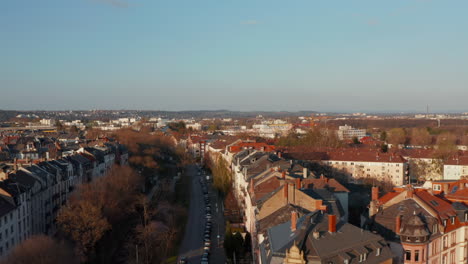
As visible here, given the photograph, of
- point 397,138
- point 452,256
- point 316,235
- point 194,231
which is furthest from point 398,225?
point 397,138

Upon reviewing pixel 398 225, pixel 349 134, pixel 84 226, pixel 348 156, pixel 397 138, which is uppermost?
pixel 398 225

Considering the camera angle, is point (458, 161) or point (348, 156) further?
point (348, 156)

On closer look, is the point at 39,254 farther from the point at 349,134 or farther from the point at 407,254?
the point at 349,134

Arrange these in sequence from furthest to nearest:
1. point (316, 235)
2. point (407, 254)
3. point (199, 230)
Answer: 1. point (199, 230)
2. point (407, 254)
3. point (316, 235)

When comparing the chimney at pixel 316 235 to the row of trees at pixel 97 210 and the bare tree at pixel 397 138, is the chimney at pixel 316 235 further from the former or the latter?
the bare tree at pixel 397 138

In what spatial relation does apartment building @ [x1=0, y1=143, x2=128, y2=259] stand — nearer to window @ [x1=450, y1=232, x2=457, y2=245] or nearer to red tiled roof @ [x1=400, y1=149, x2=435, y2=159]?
window @ [x1=450, y1=232, x2=457, y2=245]

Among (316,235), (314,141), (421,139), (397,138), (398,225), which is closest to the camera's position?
(316,235)

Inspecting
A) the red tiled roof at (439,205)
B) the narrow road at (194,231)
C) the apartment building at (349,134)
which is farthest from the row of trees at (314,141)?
the red tiled roof at (439,205)

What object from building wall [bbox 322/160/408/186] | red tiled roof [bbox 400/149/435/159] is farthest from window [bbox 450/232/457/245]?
red tiled roof [bbox 400/149/435/159]

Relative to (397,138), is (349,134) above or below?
below
